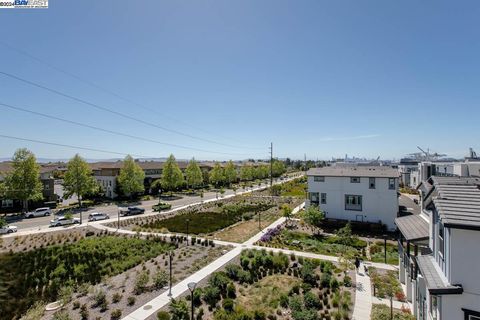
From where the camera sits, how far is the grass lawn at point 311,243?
2411cm

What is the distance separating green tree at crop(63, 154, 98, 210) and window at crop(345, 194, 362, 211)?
44.8 m

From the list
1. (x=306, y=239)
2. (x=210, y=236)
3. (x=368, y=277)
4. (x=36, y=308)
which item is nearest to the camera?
(x=36, y=308)

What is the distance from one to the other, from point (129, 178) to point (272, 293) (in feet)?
152

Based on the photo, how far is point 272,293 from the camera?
16062 millimetres

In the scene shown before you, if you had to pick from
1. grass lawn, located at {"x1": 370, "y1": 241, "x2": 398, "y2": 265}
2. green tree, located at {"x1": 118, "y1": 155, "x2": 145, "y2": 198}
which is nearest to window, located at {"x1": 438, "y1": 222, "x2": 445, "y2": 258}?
grass lawn, located at {"x1": 370, "y1": 241, "x2": 398, "y2": 265}

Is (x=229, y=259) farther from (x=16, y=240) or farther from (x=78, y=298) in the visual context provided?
(x=16, y=240)

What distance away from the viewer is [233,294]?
1594 cm

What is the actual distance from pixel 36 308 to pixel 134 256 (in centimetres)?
887

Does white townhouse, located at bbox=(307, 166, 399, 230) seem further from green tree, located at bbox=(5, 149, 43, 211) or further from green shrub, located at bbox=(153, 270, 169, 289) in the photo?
green tree, located at bbox=(5, 149, 43, 211)

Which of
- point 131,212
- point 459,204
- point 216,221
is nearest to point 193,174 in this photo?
point 131,212

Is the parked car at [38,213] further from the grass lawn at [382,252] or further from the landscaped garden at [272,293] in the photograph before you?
the grass lawn at [382,252]

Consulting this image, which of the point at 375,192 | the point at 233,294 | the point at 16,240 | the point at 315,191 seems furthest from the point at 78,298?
the point at 375,192

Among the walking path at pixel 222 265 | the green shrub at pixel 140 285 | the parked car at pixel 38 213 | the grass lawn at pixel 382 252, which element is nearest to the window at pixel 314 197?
the grass lawn at pixel 382 252

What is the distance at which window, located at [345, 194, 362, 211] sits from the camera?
33.0 meters
